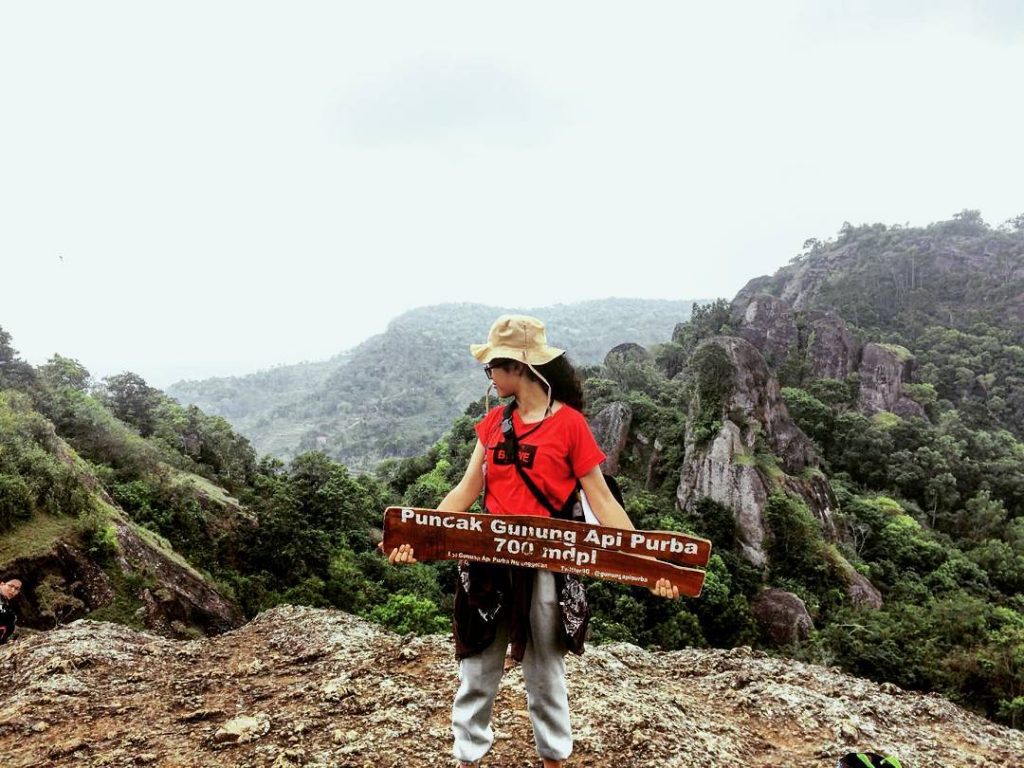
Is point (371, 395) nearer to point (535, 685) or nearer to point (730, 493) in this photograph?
point (730, 493)

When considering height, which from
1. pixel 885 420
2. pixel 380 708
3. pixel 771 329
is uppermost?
pixel 771 329

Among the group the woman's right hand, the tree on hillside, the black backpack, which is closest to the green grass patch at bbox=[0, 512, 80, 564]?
the woman's right hand

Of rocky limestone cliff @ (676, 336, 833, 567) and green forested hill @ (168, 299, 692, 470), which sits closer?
rocky limestone cliff @ (676, 336, 833, 567)

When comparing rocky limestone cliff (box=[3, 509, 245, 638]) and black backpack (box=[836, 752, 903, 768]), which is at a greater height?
black backpack (box=[836, 752, 903, 768])

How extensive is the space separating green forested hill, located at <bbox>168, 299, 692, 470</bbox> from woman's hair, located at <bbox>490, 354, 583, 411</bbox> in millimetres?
64158

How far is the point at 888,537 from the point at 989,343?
34976mm

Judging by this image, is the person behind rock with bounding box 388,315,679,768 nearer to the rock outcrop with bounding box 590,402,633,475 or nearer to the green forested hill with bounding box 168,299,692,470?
the rock outcrop with bounding box 590,402,633,475

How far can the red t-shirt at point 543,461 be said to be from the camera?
8.02ft

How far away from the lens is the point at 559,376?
8.44 feet

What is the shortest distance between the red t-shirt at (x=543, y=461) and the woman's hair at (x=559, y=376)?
81 mm

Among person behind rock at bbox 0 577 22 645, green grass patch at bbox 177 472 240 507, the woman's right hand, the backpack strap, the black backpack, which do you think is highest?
the backpack strap

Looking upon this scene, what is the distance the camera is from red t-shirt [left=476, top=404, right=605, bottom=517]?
2.45 meters

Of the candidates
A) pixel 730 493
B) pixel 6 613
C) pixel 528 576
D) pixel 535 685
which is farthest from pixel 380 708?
pixel 730 493

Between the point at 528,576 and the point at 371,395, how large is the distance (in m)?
104
